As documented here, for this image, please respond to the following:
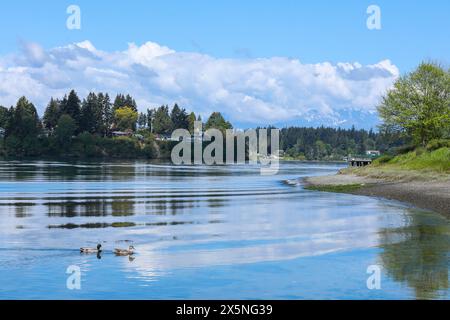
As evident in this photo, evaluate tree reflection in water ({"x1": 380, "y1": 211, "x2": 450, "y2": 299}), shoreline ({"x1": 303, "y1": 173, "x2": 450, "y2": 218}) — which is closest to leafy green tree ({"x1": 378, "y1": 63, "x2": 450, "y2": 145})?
shoreline ({"x1": 303, "y1": 173, "x2": 450, "y2": 218})

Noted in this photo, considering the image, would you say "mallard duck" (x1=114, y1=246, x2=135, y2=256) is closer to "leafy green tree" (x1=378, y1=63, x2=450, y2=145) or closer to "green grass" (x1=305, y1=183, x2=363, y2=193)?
"green grass" (x1=305, y1=183, x2=363, y2=193)

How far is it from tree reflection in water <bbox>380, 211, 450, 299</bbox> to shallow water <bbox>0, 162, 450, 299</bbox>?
0.05 meters

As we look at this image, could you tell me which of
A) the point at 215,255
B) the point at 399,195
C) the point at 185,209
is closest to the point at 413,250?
the point at 215,255

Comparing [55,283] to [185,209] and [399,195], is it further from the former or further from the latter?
[399,195]

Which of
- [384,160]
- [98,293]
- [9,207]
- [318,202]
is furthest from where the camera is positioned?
[384,160]

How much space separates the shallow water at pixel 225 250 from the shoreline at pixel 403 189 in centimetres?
217

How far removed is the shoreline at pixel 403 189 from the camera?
51.4m

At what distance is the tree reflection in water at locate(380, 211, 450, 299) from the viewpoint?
23.5 m

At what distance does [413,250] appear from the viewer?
3052 centimetres

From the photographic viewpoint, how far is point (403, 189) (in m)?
65.2

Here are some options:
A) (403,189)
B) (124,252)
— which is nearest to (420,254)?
(124,252)

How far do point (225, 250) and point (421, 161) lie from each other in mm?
59275

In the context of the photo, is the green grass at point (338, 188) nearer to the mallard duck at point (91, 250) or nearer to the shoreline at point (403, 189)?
the shoreline at point (403, 189)
